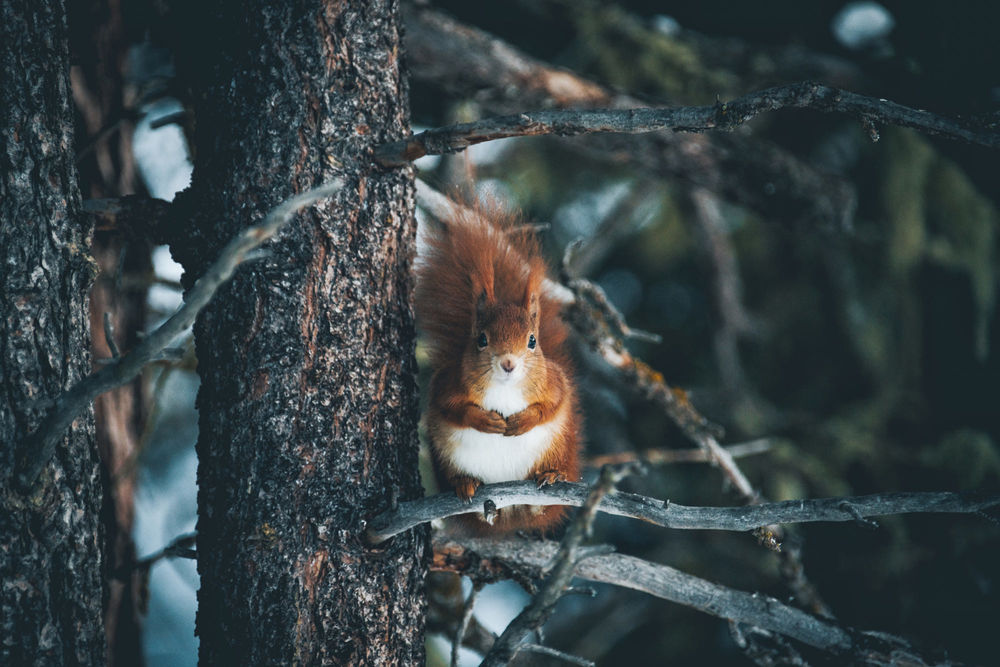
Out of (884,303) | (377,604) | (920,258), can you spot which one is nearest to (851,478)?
(884,303)

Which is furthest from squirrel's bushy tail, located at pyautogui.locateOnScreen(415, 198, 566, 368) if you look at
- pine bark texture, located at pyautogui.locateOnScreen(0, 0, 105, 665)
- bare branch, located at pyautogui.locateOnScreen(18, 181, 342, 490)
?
pine bark texture, located at pyautogui.locateOnScreen(0, 0, 105, 665)

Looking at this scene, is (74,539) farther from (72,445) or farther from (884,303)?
(884,303)

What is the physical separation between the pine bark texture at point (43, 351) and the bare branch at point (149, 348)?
7 cm

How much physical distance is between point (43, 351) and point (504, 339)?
958mm

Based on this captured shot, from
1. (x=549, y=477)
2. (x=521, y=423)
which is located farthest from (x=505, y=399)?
(x=549, y=477)

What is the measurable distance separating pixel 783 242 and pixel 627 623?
7.87 feet

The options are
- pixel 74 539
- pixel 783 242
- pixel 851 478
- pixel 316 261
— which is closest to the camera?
pixel 74 539

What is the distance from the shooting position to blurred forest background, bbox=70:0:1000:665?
2555 mm

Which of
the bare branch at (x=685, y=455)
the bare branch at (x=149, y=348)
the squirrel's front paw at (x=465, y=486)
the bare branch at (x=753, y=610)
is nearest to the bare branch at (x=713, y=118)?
the bare branch at (x=149, y=348)

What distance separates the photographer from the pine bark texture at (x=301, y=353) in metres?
1.40

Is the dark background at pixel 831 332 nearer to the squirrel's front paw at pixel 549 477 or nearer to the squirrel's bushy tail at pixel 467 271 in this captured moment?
the squirrel's bushy tail at pixel 467 271

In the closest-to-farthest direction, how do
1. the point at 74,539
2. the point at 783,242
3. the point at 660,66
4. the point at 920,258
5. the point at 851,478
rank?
the point at 74,539
the point at 660,66
the point at 920,258
the point at 851,478
the point at 783,242

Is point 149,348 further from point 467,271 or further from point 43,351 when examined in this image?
point 467,271

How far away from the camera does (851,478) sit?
12.2ft
